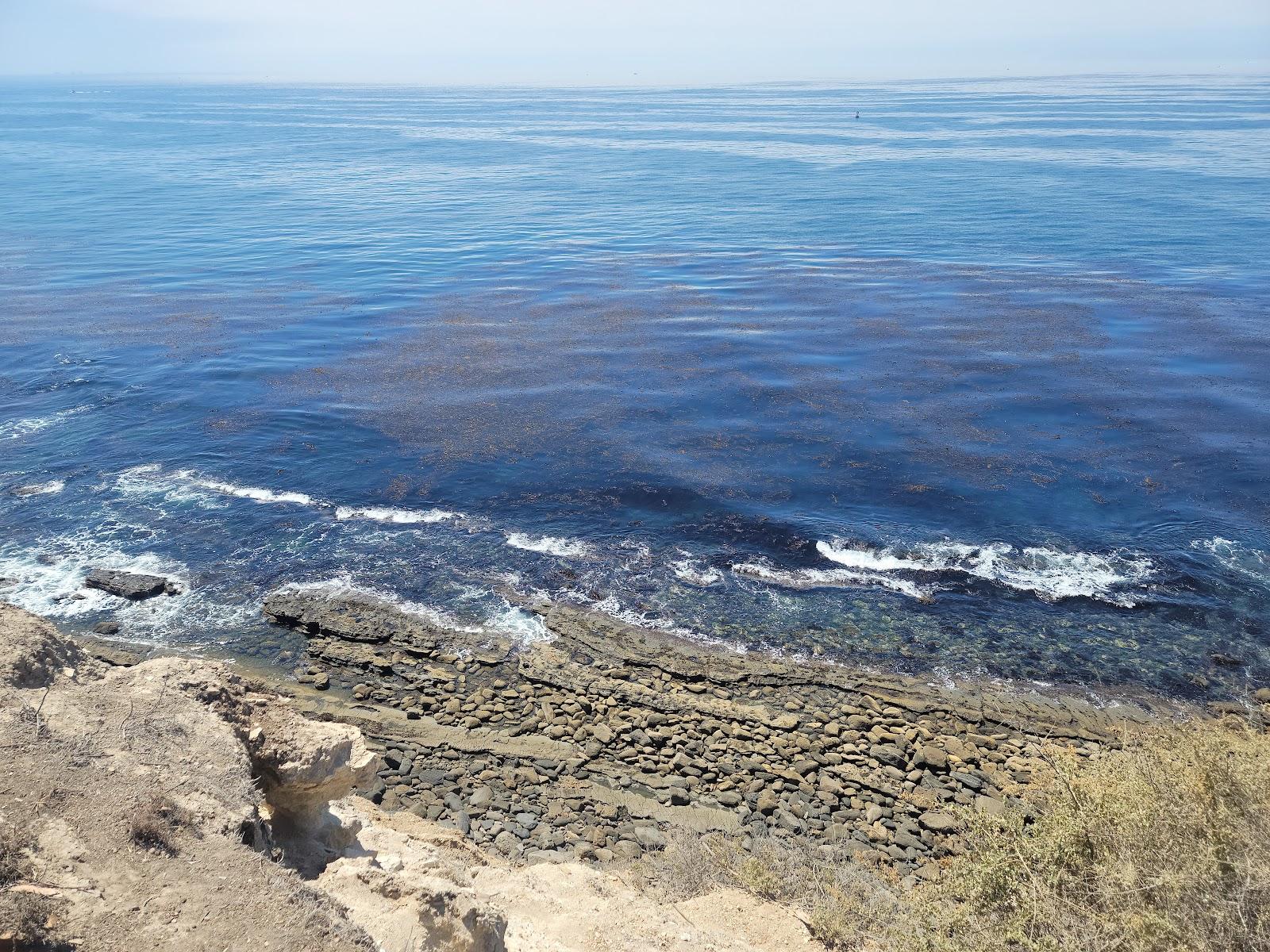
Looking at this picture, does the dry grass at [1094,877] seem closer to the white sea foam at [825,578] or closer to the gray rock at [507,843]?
the gray rock at [507,843]

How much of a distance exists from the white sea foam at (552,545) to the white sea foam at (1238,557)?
15454 millimetres

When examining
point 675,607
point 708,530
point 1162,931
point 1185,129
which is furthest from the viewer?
point 1185,129

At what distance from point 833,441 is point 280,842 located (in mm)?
22232

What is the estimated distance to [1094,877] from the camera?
1062 centimetres

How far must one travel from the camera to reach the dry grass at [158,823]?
315 inches

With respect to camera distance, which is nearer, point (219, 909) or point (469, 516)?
point (219, 909)

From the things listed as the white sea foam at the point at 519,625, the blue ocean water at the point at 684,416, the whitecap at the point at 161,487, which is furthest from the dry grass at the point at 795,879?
the whitecap at the point at 161,487

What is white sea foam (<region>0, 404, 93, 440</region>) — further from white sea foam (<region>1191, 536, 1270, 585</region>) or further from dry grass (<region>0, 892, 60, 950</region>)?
white sea foam (<region>1191, 536, 1270, 585</region>)

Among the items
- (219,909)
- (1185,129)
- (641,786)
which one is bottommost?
(641,786)

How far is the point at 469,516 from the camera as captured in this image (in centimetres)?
2481

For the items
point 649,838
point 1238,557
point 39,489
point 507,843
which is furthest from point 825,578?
point 39,489

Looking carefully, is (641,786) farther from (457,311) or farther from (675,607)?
(457,311)

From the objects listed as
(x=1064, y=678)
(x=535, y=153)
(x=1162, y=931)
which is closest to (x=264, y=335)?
(x=1064, y=678)

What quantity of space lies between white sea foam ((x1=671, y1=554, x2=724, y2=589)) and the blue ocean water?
0.11 metres
